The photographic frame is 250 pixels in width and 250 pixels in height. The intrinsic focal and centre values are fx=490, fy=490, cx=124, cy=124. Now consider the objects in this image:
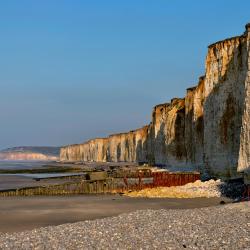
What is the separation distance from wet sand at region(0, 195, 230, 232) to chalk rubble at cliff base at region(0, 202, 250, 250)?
2.23 metres

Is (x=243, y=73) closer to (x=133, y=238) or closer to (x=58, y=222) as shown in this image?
(x=58, y=222)

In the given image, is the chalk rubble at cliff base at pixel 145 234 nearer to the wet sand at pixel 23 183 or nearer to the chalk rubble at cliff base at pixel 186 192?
the chalk rubble at cliff base at pixel 186 192

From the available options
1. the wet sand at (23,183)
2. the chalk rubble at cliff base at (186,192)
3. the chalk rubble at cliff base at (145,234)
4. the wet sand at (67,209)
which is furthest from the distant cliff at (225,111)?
the wet sand at (23,183)

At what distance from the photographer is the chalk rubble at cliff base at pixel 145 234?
12609 mm

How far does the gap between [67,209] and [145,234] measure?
820 centimetres

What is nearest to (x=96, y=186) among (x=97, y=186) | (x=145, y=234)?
(x=97, y=186)

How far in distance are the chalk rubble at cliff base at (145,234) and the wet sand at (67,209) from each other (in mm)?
2227

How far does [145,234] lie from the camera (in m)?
14.0

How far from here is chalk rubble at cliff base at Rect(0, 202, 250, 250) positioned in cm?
1261

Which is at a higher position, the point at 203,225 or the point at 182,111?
the point at 182,111

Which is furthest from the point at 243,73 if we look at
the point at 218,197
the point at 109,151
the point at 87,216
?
the point at 109,151

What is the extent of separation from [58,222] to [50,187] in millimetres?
15264

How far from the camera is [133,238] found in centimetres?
1353

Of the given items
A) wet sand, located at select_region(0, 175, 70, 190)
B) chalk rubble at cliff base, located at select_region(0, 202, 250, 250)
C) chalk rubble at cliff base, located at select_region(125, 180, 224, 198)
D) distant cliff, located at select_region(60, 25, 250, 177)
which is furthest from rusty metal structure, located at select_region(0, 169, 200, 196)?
chalk rubble at cliff base, located at select_region(0, 202, 250, 250)
